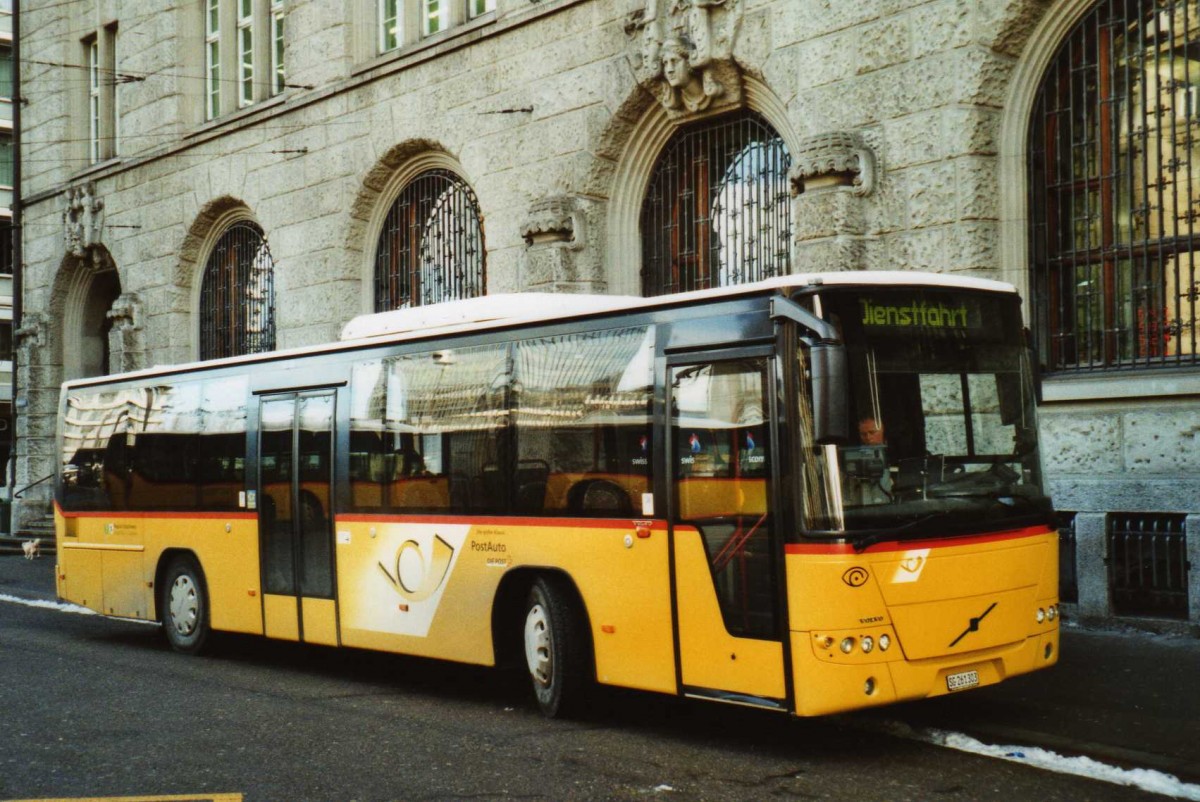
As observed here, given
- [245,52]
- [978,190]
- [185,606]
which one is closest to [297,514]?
[185,606]

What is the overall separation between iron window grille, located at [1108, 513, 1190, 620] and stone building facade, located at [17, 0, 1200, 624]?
0.02 m

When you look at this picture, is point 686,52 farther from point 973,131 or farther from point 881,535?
point 881,535

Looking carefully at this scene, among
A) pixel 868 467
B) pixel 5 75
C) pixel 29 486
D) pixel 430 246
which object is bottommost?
pixel 29 486

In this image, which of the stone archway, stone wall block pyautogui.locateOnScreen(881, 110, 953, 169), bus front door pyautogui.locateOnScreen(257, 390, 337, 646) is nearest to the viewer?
bus front door pyautogui.locateOnScreen(257, 390, 337, 646)

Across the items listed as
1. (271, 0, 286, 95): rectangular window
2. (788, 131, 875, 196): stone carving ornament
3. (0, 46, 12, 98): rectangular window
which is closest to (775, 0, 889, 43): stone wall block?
(788, 131, 875, 196): stone carving ornament

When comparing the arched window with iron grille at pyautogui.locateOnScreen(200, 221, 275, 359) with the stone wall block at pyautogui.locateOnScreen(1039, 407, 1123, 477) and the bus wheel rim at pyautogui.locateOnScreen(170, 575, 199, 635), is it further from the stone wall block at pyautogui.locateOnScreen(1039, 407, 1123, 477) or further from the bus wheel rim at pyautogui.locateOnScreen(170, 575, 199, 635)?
the stone wall block at pyautogui.locateOnScreen(1039, 407, 1123, 477)

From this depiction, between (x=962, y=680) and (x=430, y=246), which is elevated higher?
(x=430, y=246)

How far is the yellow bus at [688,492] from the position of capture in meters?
7.42

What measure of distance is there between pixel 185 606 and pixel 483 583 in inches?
175

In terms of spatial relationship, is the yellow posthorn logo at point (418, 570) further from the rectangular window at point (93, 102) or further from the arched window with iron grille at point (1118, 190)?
the rectangular window at point (93, 102)

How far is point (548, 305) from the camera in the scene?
9.70 meters

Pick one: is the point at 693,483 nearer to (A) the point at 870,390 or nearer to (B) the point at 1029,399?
(A) the point at 870,390

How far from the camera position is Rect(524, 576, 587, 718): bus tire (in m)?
8.80

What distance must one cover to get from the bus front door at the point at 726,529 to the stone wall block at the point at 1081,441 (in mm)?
5197
